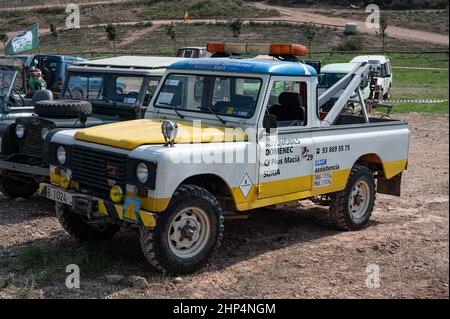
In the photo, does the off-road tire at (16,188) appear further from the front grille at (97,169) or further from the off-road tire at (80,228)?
the front grille at (97,169)

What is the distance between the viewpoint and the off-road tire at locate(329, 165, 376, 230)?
7.26 metres

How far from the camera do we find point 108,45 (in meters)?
50.2

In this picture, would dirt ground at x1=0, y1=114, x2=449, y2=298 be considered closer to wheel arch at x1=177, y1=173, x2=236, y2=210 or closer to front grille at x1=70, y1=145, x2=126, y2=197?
wheel arch at x1=177, y1=173, x2=236, y2=210

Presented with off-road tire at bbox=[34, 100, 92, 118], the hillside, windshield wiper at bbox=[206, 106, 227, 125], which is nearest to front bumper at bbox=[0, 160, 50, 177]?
off-road tire at bbox=[34, 100, 92, 118]

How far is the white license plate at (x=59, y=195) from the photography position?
5.88 meters

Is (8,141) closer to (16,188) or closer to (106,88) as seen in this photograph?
(16,188)

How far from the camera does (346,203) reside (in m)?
7.28

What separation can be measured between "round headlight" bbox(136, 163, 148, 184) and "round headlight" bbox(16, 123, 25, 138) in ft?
11.6

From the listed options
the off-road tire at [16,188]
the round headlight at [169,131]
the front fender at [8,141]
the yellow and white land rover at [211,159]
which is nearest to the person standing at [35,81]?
the off-road tire at [16,188]

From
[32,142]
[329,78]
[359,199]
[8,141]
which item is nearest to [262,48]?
[359,199]

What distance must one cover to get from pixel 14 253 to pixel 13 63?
530 cm

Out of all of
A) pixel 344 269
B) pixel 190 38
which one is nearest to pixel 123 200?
pixel 344 269

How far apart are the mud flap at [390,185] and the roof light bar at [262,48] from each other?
2.22 m
